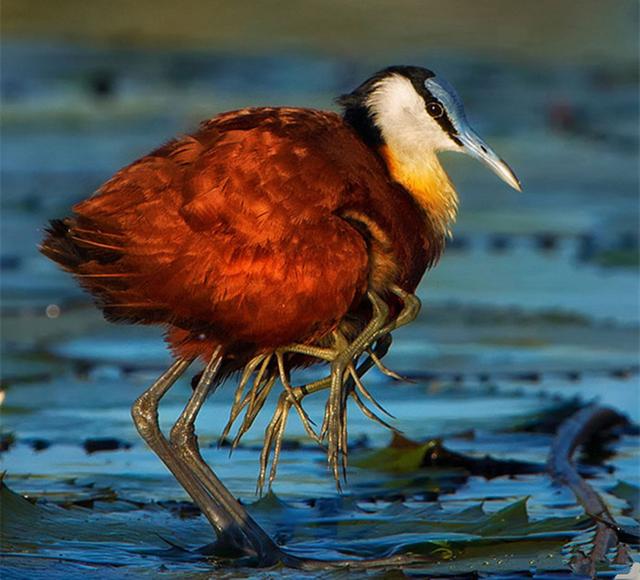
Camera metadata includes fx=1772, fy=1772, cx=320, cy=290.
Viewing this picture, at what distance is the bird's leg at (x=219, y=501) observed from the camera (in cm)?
608

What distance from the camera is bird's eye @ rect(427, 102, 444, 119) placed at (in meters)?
6.04

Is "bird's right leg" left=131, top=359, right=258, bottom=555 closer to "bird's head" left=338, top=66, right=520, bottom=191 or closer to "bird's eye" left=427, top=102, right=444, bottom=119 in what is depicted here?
"bird's head" left=338, top=66, right=520, bottom=191

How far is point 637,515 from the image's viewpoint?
6625 mm

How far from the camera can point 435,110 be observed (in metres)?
6.05

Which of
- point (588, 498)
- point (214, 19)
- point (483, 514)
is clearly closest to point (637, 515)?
point (588, 498)

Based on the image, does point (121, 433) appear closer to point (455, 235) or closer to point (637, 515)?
point (637, 515)

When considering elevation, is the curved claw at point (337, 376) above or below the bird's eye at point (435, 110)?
below

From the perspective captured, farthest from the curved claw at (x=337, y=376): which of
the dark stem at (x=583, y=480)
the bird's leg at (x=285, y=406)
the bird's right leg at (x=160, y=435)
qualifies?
the dark stem at (x=583, y=480)

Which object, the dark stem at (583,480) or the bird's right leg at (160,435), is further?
the bird's right leg at (160,435)

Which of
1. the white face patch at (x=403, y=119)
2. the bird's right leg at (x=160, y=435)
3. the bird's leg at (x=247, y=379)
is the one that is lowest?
the bird's right leg at (x=160, y=435)

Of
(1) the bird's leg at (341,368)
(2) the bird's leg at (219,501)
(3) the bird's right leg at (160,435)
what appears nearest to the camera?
(1) the bird's leg at (341,368)

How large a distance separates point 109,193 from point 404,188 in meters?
0.98

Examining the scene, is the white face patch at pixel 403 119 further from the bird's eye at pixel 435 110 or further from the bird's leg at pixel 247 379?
the bird's leg at pixel 247 379

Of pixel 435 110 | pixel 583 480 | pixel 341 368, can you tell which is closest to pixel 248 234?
pixel 341 368
